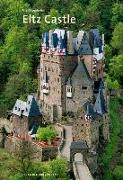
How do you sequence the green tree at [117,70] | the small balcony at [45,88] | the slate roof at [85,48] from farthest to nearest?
the green tree at [117,70] → the small balcony at [45,88] → the slate roof at [85,48]

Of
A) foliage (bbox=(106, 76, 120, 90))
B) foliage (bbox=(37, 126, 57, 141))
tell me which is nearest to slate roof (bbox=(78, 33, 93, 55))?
foliage (bbox=(37, 126, 57, 141))

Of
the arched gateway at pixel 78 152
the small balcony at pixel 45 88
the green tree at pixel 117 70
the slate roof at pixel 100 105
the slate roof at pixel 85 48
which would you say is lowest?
→ the arched gateway at pixel 78 152

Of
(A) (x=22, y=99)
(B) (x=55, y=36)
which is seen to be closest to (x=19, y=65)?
(A) (x=22, y=99)

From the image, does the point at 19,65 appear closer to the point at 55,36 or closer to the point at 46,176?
the point at 55,36

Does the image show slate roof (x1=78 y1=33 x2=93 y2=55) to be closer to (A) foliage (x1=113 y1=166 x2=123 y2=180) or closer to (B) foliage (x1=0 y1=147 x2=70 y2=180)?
(A) foliage (x1=113 y1=166 x2=123 y2=180)

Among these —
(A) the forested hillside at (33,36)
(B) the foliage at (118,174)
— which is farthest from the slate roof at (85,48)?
(B) the foliage at (118,174)

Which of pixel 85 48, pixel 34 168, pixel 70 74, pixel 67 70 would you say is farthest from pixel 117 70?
pixel 34 168

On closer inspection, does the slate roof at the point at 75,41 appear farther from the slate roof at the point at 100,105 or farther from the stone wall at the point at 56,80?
the slate roof at the point at 100,105
